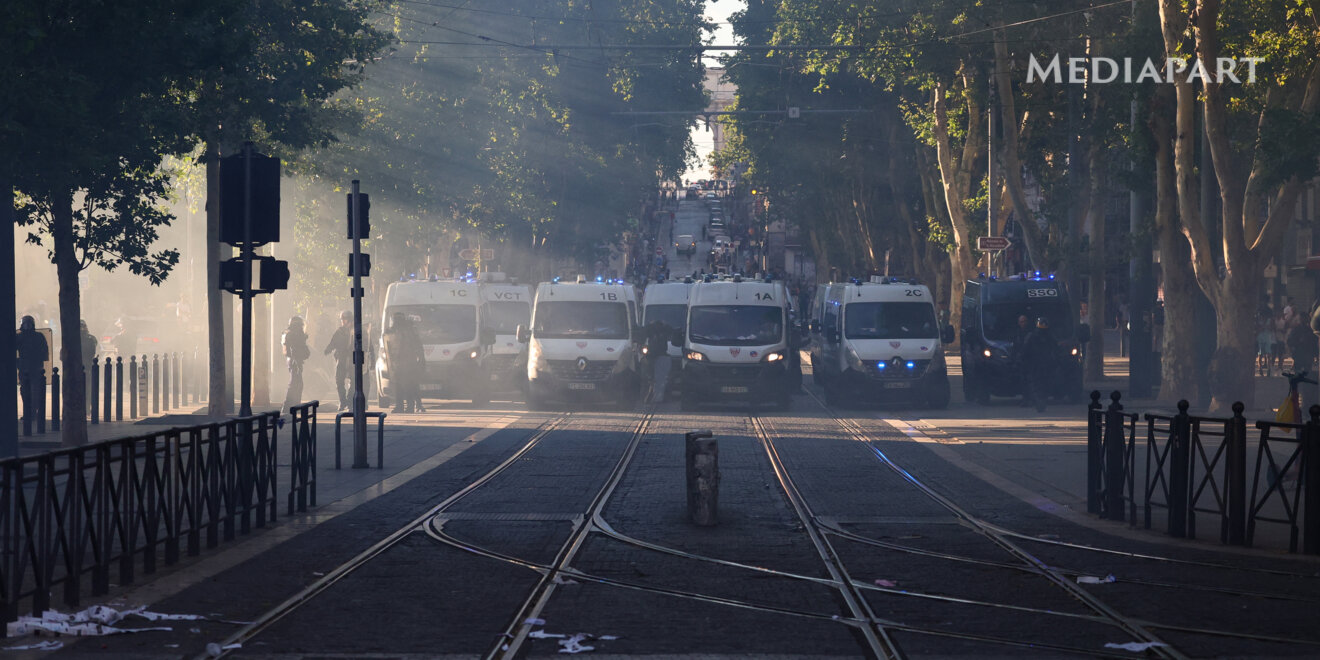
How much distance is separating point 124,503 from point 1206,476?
8291 mm

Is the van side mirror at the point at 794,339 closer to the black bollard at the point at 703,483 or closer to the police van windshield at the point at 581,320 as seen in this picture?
the police van windshield at the point at 581,320

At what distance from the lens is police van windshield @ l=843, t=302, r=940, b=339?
28266 millimetres

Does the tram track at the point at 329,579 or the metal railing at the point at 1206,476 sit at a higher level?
the metal railing at the point at 1206,476

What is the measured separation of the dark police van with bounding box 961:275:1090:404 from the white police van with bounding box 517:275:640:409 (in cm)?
681

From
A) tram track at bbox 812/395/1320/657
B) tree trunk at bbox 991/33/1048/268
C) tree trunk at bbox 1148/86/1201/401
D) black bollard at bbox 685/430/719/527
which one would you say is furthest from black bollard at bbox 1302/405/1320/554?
tree trunk at bbox 991/33/1048/268

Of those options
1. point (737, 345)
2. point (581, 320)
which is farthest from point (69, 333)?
point (737, 345)

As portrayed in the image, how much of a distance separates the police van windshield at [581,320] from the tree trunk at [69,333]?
10.1 metres

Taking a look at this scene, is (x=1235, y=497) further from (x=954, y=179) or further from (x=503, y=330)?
(x=954, y=179)

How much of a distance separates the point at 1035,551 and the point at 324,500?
7.32m

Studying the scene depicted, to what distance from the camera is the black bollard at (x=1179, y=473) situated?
12.2 m

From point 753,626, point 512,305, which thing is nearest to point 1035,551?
point 753,626

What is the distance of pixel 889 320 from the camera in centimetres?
2842

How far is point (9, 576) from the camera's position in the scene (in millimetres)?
8352

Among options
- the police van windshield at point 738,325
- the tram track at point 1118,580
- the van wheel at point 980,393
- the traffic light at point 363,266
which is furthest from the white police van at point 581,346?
the tram track at point 1118,580
